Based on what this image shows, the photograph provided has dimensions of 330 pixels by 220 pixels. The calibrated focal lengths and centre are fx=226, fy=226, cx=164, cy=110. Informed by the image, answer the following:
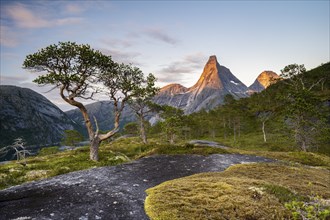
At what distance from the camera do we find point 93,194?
38.9ft

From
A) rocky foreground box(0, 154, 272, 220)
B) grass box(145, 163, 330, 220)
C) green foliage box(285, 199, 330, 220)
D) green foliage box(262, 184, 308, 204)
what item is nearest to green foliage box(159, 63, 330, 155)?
rocky foreground box(0, 154, 272, 220)

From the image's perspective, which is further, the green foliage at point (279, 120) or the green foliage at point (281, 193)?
the green foliage at point (279, 120)

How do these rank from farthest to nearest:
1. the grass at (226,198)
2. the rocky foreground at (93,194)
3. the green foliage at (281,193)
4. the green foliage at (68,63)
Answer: the green foliage at (68,63) → the green foliage at (281,193) → the rocky foreground at (93,194) → the grass at (226,198)

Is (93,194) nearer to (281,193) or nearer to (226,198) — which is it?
(226,198)

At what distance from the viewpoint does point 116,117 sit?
32.4 metres

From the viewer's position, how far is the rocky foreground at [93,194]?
9.66 m

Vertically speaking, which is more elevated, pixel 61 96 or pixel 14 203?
pixel 61 96

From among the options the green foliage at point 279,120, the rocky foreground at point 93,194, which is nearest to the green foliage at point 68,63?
the rocky foreground at point 93,194

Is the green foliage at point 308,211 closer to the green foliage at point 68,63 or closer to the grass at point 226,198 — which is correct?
the grass at point 226,198

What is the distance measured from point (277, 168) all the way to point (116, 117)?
2173 cm

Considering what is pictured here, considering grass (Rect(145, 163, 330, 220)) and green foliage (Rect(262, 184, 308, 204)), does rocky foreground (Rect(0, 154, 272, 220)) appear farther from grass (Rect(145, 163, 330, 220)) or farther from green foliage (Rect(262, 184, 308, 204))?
green foliage (Rect(262, 184, 308, 204))

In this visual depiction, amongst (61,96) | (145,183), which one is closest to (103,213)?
(145,183)

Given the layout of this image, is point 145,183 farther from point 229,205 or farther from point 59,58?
point 59,58

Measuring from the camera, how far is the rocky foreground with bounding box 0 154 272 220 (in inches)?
380
